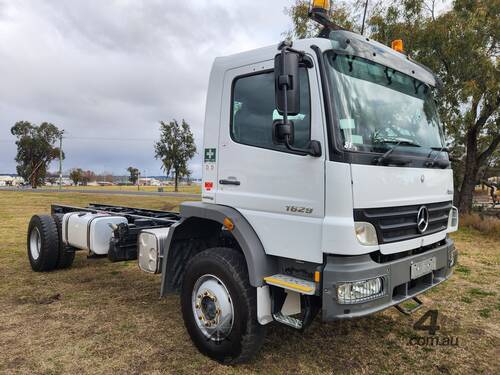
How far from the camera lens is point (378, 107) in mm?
3338

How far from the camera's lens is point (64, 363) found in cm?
363

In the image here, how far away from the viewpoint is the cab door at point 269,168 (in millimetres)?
3092

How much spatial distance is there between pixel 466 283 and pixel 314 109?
4.96 metres

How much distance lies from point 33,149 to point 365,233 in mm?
63127

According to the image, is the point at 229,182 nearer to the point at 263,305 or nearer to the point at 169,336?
the point at 263,305

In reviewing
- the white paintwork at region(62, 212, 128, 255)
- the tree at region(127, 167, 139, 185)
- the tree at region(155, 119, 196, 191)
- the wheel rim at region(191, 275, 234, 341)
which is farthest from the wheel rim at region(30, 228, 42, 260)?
the tree at region(127, 167, 139, 185)

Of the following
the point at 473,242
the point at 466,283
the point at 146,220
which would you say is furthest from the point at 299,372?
the point at 473,242

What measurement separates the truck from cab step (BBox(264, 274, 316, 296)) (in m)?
0.01

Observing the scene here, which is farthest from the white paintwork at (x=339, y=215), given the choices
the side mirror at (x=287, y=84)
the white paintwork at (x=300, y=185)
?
the side mirror at (x=287, y=84)

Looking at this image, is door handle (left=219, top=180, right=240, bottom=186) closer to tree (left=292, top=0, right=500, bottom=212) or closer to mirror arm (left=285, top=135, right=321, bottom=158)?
mirror arm (left=285, top=135, right=321, bottom=158)

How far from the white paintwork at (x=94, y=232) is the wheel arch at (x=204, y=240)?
6.15ft

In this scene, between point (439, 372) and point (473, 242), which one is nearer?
point (439, 372)

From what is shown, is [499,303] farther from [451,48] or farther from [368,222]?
[451,48]

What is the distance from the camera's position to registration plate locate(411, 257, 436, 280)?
10.9 ft
